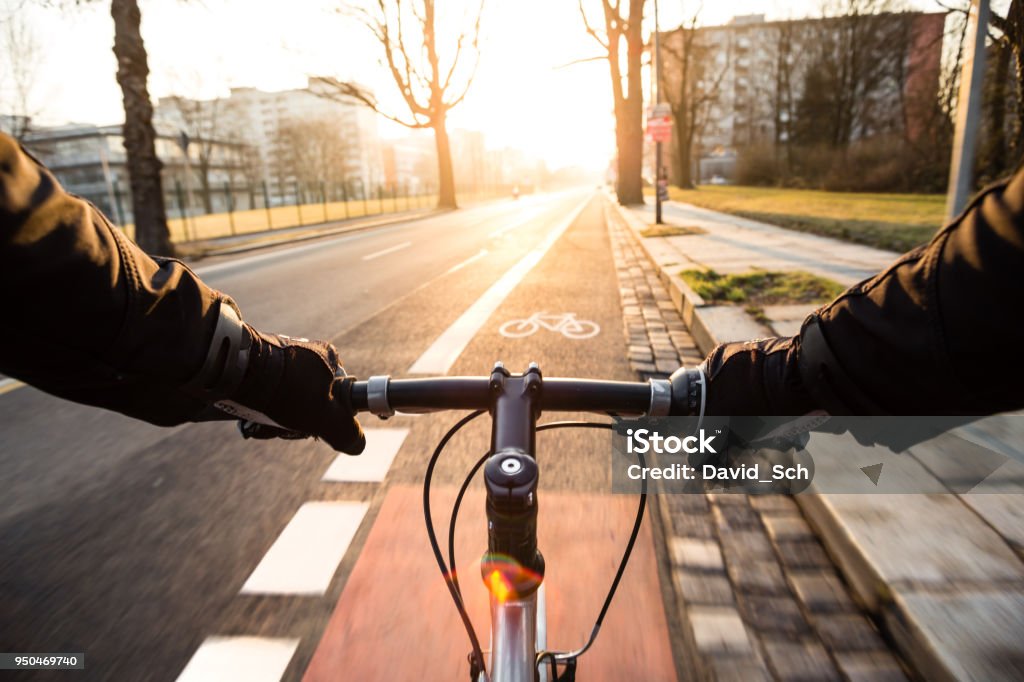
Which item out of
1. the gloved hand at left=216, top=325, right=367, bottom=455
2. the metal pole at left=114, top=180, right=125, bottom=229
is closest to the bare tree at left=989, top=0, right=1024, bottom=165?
the gloved hand at left=216, top=325, right=367, bottom=455

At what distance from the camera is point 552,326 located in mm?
5926

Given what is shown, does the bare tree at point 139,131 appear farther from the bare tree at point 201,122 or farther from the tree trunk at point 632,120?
the bare tree at point 201,122

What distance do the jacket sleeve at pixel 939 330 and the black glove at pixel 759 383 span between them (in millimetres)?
26

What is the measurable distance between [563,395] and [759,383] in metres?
0.37

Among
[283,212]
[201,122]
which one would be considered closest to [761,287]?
[283,212]

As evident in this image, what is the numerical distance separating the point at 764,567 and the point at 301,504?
80.1 inches

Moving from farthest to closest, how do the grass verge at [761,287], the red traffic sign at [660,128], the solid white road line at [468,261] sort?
the red traffic sign at [660,128] < the solid white road line at [468,261] < the grass verge at [761,287]

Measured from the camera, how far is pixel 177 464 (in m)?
3.17

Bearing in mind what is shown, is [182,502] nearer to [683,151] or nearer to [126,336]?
[126,336]

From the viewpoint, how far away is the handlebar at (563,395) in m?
1.12

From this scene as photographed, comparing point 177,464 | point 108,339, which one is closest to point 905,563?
point 108,339

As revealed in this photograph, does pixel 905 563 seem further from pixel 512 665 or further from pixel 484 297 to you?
pixel 484 297

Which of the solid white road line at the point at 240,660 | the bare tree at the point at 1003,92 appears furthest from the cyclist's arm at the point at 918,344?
the bare tree at the point at 1003,92

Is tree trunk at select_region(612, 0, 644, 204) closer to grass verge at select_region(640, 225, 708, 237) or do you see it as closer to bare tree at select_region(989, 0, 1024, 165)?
grass verge at select_region(640, 225, 708, 237)
